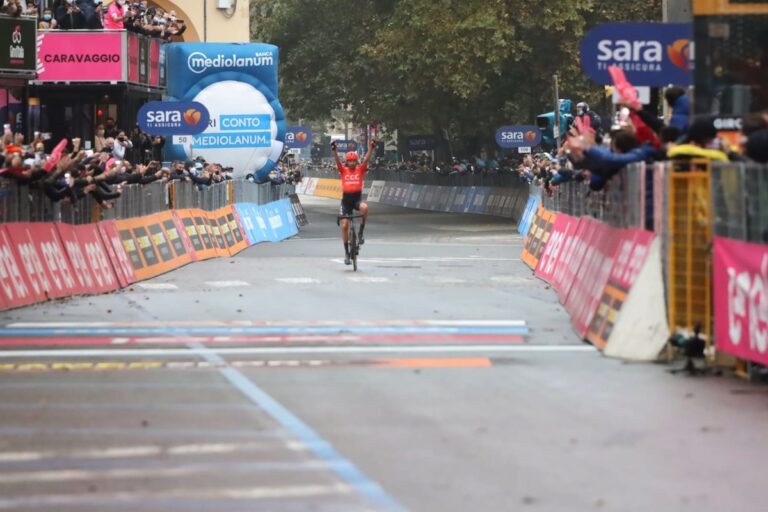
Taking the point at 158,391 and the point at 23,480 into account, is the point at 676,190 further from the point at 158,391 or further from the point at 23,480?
the point at 23,480

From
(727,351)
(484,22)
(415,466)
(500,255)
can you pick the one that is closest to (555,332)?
(727,351)

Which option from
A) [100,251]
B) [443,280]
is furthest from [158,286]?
[443,280]

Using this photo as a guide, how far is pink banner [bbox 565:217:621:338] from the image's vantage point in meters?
16.3

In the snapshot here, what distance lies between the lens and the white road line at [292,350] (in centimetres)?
1529

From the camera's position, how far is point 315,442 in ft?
32.8

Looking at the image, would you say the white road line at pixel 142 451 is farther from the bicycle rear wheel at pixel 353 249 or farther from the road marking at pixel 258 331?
the bicycle rear wheel at pixel 353 249

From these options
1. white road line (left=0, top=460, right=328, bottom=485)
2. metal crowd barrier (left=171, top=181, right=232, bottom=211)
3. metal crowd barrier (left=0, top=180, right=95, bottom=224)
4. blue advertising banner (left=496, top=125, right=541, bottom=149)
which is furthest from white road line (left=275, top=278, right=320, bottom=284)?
blue advertising banner (left=496, top=125, right=541, bottom=149)

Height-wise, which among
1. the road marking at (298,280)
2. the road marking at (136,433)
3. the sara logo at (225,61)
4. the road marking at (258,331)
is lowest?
the road marking at (136,433)

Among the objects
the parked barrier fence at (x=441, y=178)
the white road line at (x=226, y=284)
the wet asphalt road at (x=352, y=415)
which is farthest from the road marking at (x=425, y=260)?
the parked barrier fence at (x=441, y=178)

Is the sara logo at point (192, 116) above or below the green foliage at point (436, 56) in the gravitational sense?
below

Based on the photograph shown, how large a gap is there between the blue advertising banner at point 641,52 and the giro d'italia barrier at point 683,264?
6.85ft

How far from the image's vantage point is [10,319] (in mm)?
18875

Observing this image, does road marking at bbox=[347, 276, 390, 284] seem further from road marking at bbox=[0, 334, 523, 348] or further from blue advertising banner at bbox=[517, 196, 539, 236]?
blue advertising banner at bbox=[517, 196, 539, 236]

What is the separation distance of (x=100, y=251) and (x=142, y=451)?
14952mm
